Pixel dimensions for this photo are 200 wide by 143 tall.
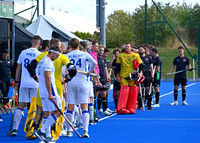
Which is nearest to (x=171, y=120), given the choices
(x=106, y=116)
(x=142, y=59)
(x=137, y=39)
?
(x=106, y=116)

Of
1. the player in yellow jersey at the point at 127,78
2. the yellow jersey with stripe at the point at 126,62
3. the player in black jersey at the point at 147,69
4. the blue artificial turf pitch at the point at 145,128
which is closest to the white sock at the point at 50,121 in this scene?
the blue artificial turf pitch at the point at 145,128

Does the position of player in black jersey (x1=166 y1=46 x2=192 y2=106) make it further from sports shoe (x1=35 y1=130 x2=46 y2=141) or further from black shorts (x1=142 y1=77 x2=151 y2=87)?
sports shoe (x1=35 y1=130 x2=46 y2=141)

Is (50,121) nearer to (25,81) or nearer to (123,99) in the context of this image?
(25,81)

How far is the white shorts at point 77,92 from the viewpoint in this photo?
33.9 feet

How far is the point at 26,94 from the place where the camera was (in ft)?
35.1

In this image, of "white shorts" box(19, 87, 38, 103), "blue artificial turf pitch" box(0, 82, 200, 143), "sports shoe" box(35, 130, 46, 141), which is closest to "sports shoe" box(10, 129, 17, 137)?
"blue artificial turf pitch" box(0, 82, 200, 143)

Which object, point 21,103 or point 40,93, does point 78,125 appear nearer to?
point 21,103

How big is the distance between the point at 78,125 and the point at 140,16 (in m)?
42.3

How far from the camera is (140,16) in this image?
176 ft

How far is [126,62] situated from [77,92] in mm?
4890

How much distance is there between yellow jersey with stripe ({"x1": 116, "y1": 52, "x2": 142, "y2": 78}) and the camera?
15.0 m

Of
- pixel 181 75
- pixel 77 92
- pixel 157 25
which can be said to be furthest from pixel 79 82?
pixel 157 25

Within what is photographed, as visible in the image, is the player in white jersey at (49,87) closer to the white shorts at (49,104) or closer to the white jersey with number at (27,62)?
the white shorts at (49,104)

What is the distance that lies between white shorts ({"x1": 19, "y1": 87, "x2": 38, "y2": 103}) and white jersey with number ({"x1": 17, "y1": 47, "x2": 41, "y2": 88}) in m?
0.11
